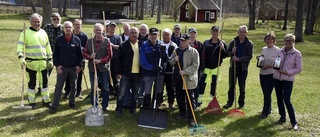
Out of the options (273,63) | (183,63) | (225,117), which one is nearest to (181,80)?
(183,63)

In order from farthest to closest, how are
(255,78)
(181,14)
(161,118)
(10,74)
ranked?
(181,14), (255,78), (10,74), (161,118)

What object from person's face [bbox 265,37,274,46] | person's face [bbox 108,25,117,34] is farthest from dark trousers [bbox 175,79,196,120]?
person's face [bbox 108,25,117,34]

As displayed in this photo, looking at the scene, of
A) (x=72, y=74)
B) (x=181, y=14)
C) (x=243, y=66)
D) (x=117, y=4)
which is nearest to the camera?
(x=72, y=74)

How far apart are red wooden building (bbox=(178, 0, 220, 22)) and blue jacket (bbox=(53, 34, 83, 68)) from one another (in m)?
43.4

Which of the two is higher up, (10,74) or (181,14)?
(181,14)

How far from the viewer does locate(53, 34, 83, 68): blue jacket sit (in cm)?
638

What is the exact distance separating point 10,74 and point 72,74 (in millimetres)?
4772

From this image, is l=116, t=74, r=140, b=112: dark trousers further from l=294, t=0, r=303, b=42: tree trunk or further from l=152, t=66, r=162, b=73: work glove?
l=294, t=0, r=303, b=42: tree trunk

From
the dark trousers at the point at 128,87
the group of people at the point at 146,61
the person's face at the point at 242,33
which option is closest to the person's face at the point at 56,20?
the group of people at the point at 146,61

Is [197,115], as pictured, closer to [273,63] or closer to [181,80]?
[181,80]

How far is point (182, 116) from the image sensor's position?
671 cm

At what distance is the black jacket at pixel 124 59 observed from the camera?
20.8 feet

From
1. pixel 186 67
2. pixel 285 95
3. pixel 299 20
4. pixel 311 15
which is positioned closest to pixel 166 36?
pixel 186 67

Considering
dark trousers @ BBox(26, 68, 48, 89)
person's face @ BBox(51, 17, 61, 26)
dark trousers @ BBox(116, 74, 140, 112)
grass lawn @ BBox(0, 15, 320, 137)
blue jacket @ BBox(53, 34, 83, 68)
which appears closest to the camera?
grass lawn @ BBox(0, 15, 320, 137)
